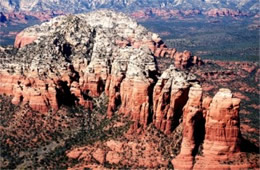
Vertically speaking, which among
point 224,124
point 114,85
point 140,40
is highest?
point 140,40

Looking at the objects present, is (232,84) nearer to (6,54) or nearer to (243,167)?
(6,54)

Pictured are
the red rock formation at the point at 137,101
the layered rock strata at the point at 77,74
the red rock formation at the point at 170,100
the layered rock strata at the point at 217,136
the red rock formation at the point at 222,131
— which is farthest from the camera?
the layered rock strata at the point at 77,74

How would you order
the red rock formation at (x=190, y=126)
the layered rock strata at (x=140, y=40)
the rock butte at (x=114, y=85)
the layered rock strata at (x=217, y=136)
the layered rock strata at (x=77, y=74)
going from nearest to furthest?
1. the layered rock strata at (x=217, y=136)
2. the rock butte at (x=114, y=85)
3. the red rock formation at (x=190, y=126)
4. the layered rock strata at (x=77, y=74)
5. the layered rock strata at (x=140, y=40)

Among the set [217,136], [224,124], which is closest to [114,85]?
[217,136]

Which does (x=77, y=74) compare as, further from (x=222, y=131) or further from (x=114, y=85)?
(x=222, y=131)

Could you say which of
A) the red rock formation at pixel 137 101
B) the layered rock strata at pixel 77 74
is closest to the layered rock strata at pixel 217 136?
the red rock formation at pixel 137 101

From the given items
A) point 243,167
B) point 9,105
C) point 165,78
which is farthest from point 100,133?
point 243,167

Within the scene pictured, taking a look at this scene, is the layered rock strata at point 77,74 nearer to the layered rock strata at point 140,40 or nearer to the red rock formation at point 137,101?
the red rock formation at point 137,101

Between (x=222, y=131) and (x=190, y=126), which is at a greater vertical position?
(x=190, y=126)

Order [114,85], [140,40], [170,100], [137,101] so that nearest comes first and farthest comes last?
1. [170,100]
2. [137,101]
3. [114,85]
4. [140,40]
